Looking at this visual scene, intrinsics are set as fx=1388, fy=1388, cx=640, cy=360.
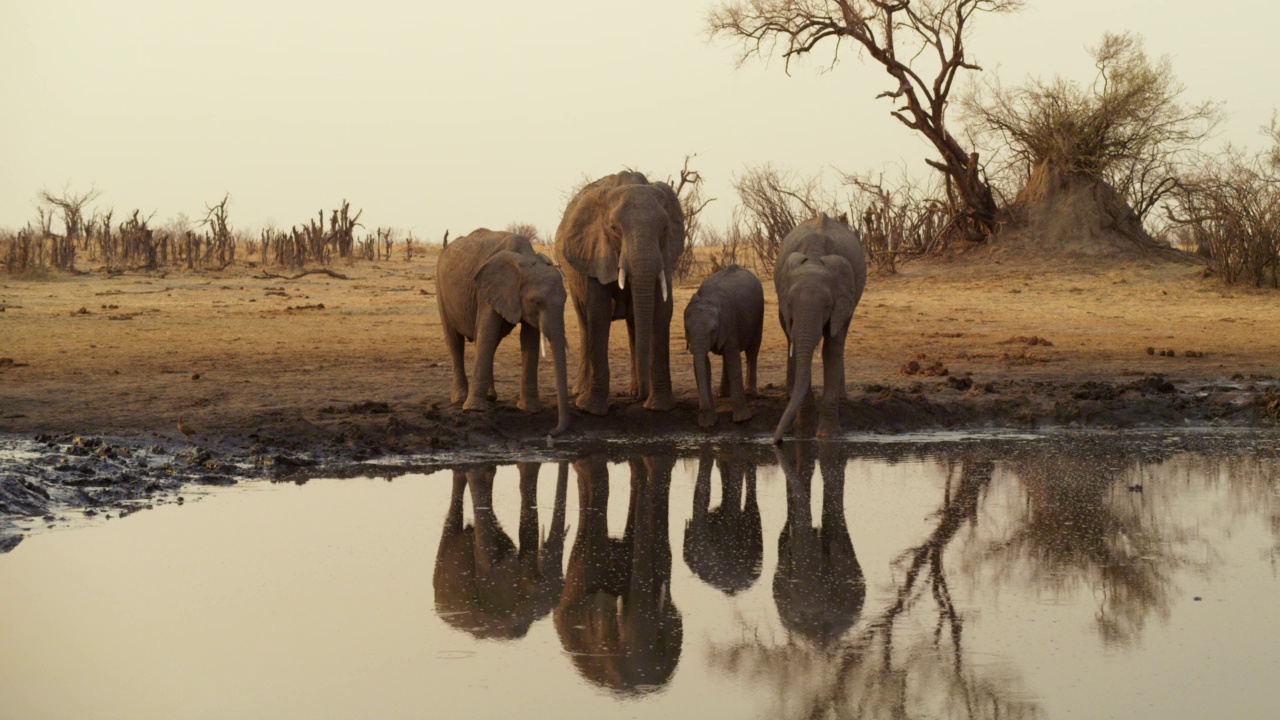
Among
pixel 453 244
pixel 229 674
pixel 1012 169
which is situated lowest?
pixel 229 674

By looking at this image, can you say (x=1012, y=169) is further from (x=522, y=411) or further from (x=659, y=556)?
(x=659, y=556)

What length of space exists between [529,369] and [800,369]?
233cm

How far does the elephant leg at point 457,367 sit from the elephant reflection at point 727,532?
2.92 meters

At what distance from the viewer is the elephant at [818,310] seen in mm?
10320

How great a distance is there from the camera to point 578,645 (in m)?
5.45

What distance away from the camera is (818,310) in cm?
1044

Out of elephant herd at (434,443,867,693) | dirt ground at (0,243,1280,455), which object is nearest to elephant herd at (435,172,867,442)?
dirt ground at (0,243,1280,455)

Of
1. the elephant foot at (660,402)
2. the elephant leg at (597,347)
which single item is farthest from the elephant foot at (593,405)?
the elephant foot at (660,402)

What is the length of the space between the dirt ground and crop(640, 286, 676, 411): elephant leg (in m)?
0.12

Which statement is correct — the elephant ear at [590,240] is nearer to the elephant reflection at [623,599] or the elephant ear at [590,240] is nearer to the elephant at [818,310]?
the elephant at [818,310]

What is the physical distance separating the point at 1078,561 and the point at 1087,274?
1944 centimetres

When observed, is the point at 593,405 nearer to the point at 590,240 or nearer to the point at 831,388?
the point at 590,240

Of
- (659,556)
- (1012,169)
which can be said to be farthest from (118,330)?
(1012,169)

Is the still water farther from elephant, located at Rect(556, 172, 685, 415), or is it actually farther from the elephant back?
the elephant back
